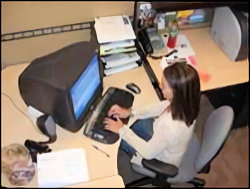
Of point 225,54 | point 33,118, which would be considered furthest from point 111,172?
point 225,54

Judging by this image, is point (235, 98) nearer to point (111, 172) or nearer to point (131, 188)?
point (131, 188)

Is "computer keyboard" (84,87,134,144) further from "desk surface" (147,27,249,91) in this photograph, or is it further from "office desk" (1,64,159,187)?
"desk surface" (147,27,249,91)

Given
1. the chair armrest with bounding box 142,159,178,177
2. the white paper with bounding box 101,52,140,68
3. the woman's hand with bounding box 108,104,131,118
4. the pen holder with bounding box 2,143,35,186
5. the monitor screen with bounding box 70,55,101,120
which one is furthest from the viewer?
the white paper with bounding box 101,52,140,68

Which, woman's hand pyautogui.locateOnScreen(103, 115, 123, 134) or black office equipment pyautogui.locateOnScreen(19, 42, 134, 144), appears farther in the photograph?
woman's hand pyautogui.locateOnScreen(103, 115, 123, 134)

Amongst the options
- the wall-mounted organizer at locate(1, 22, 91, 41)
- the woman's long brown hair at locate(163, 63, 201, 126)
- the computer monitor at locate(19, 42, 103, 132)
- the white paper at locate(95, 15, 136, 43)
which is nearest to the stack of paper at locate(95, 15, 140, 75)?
the white paper at locate(95, 15, 136, 43)

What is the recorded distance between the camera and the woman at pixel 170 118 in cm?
185

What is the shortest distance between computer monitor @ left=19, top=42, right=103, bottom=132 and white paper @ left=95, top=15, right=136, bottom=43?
0.24 meters

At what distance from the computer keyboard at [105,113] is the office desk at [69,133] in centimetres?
3

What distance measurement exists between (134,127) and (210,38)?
829mm

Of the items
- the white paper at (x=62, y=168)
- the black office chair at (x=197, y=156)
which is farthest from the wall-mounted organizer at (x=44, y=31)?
Result: the black office chair at (x=197, y=156)

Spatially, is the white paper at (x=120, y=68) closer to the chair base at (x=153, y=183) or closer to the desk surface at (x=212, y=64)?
the desk surface at (x=212, y=64)

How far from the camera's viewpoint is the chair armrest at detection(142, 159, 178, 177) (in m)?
2.01

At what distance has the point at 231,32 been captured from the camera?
7.73ft

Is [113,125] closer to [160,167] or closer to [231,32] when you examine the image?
[160,167]
